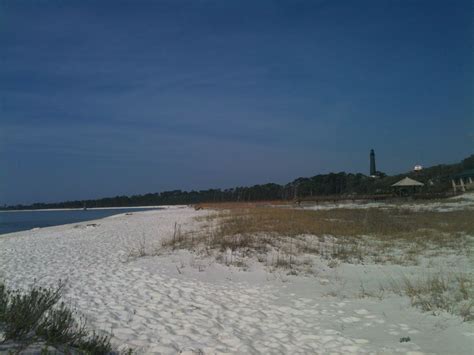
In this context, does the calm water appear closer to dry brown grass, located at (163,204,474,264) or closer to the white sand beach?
dry brown grass, located at (163,204,474,264)

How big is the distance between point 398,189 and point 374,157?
4608cm

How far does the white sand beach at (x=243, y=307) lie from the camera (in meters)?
5.07

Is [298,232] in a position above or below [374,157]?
below

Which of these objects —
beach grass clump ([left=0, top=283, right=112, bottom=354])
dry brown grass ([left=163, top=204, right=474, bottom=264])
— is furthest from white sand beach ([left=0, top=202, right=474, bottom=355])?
dry brown grass ([left=163, top=204, right=474, bottom=264])

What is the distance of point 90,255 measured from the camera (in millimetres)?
12680

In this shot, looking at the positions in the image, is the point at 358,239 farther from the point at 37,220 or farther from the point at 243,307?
the point at 37,220

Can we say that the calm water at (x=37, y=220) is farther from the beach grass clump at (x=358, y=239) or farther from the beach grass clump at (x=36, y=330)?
the beach grass clump at (x=36, y=330)

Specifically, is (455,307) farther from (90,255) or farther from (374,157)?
(374,157)

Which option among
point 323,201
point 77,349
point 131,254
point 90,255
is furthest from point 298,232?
point 323,201

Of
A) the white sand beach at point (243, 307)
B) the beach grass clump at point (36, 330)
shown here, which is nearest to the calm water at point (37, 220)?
the white sand beach at point (243, 307)

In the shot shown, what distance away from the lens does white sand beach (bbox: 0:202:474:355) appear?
5.07 metres

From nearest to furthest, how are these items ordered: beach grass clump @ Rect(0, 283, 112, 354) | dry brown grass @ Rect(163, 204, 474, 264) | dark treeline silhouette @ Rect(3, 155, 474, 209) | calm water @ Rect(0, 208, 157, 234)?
beach grass clump @ Rect(0, 283, 112, 354) < dry brown grass @ Rect(163, 204, 474, 264) < calm water @ Rect(0, 208, 157, 234) < dark treeline silhouette @ Rect(3, 155, 474, 209)

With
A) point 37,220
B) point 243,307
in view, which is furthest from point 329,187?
point 243,307

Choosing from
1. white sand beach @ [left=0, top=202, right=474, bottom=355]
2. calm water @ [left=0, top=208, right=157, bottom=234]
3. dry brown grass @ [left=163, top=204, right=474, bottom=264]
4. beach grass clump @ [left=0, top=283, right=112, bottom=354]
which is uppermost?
beach grass clump @ [left=0, top=283, right=112, bottom=354]
